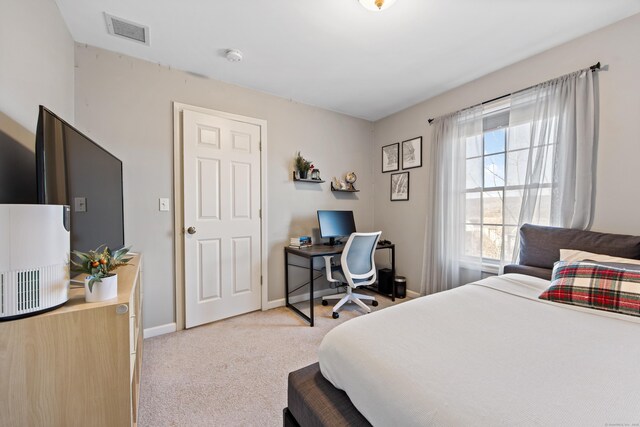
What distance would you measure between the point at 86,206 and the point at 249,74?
5.99 feet

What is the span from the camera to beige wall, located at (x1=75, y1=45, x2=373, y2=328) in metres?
2.06

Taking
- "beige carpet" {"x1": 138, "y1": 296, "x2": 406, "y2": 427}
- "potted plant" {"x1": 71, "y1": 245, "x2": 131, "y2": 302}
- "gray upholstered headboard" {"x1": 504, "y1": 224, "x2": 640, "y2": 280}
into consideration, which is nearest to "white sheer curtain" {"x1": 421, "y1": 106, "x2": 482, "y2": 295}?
"gray upholstered headboard" {"x1": 504, "y1": 224, "x2": 640, "y2": 280}

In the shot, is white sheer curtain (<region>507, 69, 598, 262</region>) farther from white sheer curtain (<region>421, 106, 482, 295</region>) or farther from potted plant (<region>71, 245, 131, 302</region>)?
potted plant (<region>71, 245, 131, 302</region>)

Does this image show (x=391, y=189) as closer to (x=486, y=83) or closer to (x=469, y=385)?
(x=486, y=83)

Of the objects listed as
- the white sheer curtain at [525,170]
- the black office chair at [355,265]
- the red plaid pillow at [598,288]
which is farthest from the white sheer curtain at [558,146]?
the black office chair at [355,265]

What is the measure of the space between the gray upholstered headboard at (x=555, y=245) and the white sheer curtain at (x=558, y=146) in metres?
0.18

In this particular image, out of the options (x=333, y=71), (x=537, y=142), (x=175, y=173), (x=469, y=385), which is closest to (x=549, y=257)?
(x=537, y=142)

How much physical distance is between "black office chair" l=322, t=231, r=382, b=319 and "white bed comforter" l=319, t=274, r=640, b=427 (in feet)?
A: 4.32

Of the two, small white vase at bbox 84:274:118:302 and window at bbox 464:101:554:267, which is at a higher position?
window at bbox 464:101:554:267

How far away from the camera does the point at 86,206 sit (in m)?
1.33

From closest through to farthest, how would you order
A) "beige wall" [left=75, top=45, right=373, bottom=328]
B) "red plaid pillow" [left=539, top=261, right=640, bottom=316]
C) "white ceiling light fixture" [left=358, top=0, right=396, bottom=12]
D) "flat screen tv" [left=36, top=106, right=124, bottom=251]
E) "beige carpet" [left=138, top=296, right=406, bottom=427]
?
1. "flat screen tv" [left=36, top=106, right=124, bottom=251]
2. "red plaid pillow" [left=539, top=261, right=640, bottom=316]
3. "beige carpet" [left=138, top=296, right=406, bottom=427]
4. "white ceiling light fixture" [left=358, top=0, right=396, bottom=12]
5. "beige wall" [left=75, top=45, right=373, bottom=328]

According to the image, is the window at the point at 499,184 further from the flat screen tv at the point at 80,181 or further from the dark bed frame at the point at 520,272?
the flat screen tv at the point at 80,181

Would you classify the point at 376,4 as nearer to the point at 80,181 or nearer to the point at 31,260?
the point at 80,181

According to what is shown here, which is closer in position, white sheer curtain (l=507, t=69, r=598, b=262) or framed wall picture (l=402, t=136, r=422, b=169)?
white sheer curtain (l=507, t=69, r=598, b=262)
